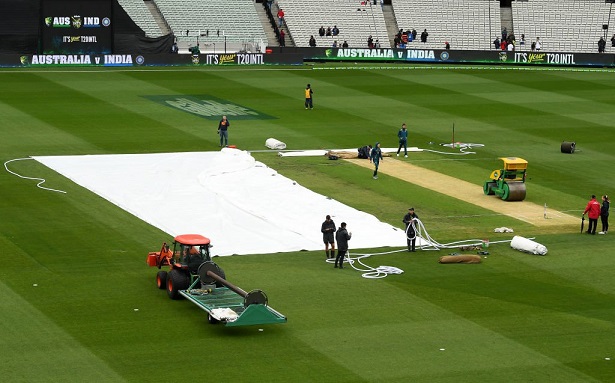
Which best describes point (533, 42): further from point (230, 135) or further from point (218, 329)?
point (218, 329)

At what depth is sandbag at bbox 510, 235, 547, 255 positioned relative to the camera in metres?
39.5

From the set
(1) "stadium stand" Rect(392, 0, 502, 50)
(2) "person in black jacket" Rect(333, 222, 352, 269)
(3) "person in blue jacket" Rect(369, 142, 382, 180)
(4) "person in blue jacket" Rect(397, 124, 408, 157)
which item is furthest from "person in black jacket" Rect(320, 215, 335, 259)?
(1) "stadium stand" Rect(392, 0, 502, 50)

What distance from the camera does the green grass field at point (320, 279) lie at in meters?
28.6

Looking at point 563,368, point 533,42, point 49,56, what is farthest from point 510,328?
point 533,42

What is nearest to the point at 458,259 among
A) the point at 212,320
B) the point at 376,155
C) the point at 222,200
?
the point at 212,320

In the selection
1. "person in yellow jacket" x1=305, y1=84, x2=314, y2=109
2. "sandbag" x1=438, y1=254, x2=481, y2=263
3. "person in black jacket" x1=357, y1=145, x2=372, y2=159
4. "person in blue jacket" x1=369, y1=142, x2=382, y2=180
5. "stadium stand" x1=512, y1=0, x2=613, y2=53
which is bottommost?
"sandbag" x1=438, y1=254, x2=481, y2=263

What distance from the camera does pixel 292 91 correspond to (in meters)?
77.1

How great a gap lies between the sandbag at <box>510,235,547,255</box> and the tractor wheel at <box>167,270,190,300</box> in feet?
39.5

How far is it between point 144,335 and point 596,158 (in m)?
33.9

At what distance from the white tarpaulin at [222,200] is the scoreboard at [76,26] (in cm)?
2980

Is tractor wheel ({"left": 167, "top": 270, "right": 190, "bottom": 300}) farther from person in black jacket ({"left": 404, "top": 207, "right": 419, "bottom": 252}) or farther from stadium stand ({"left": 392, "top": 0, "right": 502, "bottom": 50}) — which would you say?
stadium stand ({"left": 392, "top": 0, "right": 502, "bottom": 50})

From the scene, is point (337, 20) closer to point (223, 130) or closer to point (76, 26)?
point (76, 26)

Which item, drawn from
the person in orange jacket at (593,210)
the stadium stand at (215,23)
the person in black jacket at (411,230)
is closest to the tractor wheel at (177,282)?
the person in black jacket at (411,230)

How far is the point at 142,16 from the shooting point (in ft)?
313
